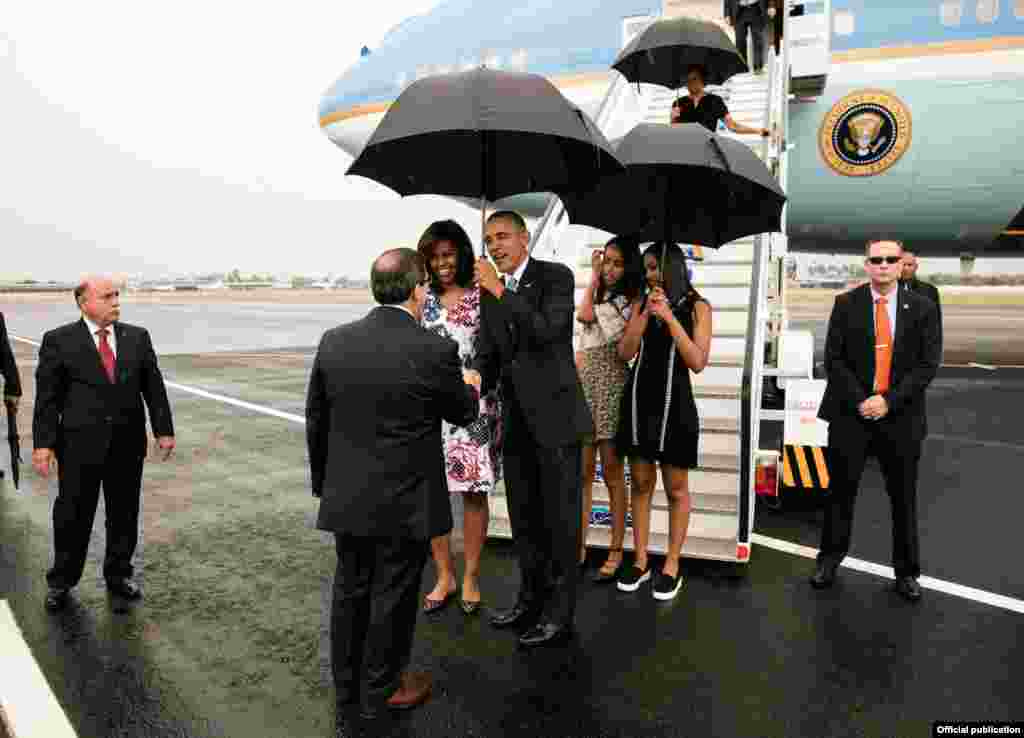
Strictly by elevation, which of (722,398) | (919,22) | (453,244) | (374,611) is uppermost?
(919,22)

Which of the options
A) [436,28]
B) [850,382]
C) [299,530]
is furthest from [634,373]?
[436,28]

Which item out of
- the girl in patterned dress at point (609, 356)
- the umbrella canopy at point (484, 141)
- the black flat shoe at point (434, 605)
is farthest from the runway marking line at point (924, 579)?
the umbrella canopy at point (484, 141)

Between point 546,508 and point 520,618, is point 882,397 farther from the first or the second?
→ point 520,618

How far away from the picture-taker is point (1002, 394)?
1233 cm

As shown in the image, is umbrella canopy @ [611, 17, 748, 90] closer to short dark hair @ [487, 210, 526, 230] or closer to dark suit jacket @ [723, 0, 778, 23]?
dark suit jacket @ [723, 0, 778, 23]

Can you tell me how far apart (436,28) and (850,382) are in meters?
12.1

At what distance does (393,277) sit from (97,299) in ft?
7.56

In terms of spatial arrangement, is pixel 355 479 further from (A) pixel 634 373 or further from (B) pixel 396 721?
(A) pixel 634 373

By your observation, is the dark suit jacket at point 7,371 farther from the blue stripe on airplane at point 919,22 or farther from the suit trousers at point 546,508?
the blue stripe on airplane at point 919,22

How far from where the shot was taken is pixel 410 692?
10.7ft

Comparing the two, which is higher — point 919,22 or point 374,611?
point 919,22

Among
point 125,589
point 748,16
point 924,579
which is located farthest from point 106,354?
point 748,16

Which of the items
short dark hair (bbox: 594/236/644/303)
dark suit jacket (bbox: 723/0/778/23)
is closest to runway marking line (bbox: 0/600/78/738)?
short dark hair (bbox: 594/236/644/303)

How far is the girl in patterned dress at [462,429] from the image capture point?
3906 millimetres
